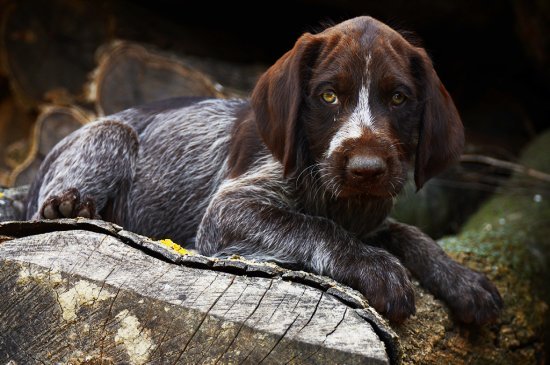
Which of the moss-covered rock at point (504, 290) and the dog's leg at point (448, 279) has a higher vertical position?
the dog's leg at point (448, 279)

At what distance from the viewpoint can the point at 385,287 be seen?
4.29 m

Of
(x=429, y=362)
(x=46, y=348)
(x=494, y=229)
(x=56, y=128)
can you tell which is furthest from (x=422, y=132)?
(x=56, y=128)

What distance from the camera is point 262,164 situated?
210 inches

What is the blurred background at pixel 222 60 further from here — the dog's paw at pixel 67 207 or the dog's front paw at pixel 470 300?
the dog's paw at pixel 67 207

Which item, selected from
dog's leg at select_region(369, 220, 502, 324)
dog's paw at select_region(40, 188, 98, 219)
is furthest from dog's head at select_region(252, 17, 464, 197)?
dog's paw at select_region(40, 188, 98, 219)

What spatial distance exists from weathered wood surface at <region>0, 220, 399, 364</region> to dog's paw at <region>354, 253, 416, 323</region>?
21.3 inches

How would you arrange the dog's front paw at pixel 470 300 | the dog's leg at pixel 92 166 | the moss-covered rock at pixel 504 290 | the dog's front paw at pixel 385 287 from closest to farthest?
the dog's front paw at pixel 385 287
the moss-covered rock at pixel 504 290
the dog's front paw at pixel 470 300
the dog's leg at pixel 92 166

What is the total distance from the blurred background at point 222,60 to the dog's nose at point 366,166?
4697 mm

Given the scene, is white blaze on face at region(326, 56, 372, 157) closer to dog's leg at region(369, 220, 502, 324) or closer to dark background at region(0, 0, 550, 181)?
dog's leg at region(369, 220, 502, 324)

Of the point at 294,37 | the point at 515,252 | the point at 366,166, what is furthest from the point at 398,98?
the point at 294,37

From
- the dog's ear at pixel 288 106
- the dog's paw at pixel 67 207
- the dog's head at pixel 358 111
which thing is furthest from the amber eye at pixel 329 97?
the dog's paw at pixel 67 207

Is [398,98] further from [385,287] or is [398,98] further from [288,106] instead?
[385,287]

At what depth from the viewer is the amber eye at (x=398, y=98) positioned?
187 inches

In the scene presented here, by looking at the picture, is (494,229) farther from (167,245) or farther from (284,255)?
(167,245)
